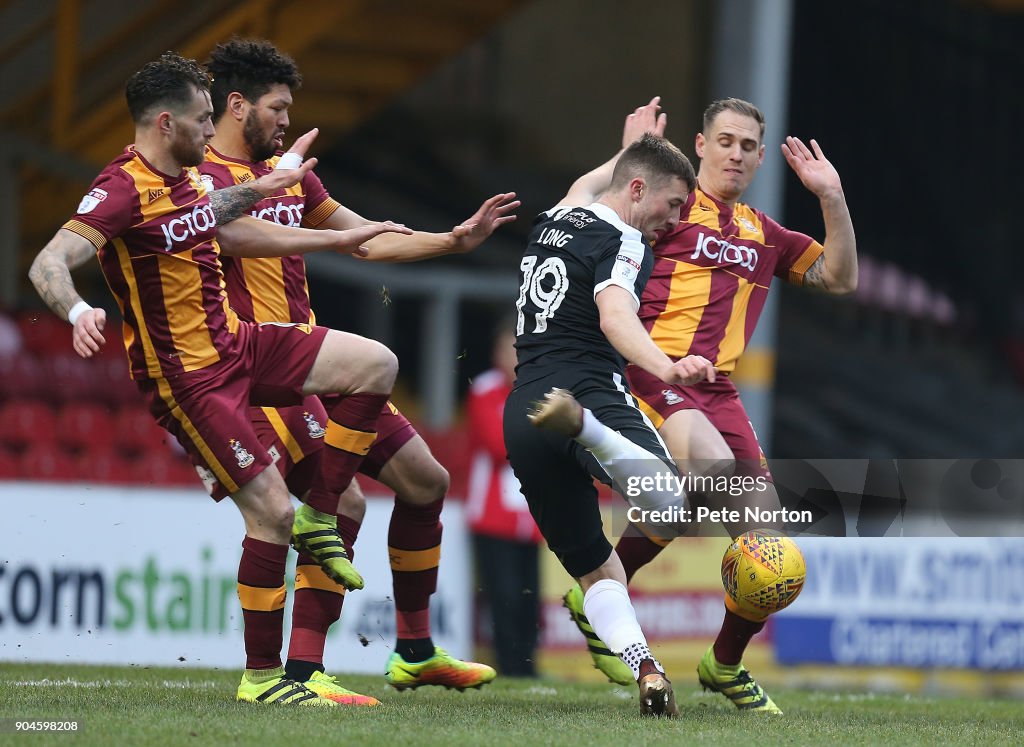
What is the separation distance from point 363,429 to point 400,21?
8589mm

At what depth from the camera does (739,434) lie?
21.5ft

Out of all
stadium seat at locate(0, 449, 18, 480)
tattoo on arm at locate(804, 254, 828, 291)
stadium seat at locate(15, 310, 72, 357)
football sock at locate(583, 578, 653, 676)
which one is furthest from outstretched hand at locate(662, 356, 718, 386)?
stadium seat at locate(15, 310, 72, 357)

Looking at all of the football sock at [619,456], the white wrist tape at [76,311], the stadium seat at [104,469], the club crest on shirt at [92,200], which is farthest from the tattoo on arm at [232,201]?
the stadium seat at [104,469]

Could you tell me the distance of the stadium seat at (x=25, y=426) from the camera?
425 inches

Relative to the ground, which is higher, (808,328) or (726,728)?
(808,328)

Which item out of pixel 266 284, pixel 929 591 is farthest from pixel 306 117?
pixel 266 284

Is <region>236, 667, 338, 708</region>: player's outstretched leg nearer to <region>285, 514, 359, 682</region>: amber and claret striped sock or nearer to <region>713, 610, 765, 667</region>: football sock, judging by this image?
<region>285, 514, 359, 682</region>: amber and claret striped sock

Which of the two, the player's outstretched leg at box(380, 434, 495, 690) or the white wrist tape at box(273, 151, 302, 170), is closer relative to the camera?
the white wrist tape at box(273, 151, 302, 170)

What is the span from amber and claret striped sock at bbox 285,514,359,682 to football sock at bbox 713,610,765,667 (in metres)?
1.60

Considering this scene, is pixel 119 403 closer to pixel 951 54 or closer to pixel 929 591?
pixel 929 591

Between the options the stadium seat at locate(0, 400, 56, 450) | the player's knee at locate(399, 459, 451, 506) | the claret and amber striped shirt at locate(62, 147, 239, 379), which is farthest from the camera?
the stadium seat at locate(0, 400, 56, 450)

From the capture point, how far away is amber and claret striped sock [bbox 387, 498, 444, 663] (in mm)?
6512

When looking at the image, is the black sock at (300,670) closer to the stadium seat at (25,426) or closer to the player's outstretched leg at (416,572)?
the player's outstretched leg at (416,572)

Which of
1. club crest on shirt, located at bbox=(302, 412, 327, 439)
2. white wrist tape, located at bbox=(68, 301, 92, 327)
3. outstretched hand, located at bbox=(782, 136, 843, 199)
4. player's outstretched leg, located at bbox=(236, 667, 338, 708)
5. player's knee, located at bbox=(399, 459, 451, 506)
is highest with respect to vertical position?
outstretched hand, located at bbox=(782, 136, 843, 199)
